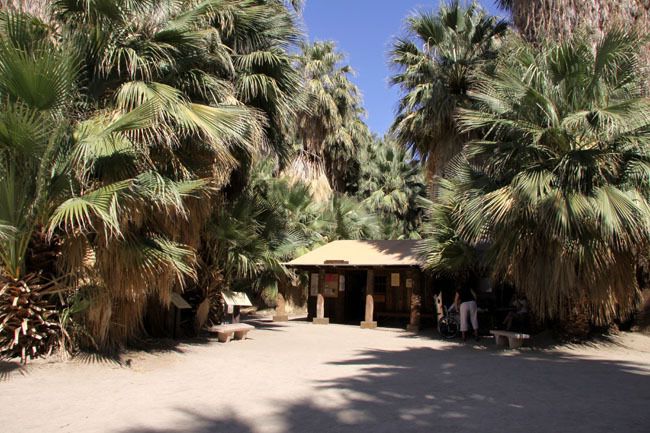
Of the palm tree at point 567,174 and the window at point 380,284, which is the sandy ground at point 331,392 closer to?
the palm tree at point 567,174

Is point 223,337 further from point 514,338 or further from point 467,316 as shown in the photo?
point 514,338

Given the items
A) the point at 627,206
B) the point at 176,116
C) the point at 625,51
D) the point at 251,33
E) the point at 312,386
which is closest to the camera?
the point at 312,386

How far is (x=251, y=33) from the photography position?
12.5 metres

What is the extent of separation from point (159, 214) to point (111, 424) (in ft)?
14.5

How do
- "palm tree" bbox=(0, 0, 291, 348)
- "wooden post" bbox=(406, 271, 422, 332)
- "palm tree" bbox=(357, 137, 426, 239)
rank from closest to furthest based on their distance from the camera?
"palm tree" bbox=(0, 0, 291, 348), "wooden post" bbox=(406, 271, 422, 332), "palm tree" bbox=(357, 137, 426, 239)

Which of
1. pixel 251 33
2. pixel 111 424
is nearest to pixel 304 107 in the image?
pixel 251 33

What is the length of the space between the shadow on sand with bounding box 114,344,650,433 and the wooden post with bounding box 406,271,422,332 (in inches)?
265

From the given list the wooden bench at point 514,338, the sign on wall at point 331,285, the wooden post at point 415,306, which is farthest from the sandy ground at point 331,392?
the sign on wall at point 331,285

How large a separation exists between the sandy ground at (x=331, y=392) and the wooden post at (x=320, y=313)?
25.5 ft

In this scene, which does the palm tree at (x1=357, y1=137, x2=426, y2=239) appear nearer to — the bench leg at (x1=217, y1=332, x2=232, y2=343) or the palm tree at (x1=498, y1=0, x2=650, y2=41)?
the palm tree at (x1=498, y1=0, x2=650, y2=41)

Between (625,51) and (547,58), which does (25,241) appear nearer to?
(547,58)

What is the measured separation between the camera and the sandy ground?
18.2ft

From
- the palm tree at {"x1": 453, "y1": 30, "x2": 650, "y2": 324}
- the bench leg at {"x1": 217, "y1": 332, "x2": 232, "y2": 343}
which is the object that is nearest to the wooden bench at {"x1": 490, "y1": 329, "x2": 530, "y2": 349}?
the palm tree at {"x1": 453, "y1": 30, "x2": 650, "y2": 324}

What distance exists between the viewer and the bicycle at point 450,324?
14641mm
